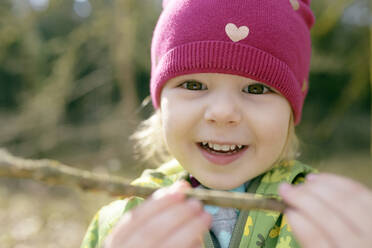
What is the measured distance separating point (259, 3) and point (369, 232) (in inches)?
28.7

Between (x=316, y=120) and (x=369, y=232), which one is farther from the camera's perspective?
(x=316, y=120)

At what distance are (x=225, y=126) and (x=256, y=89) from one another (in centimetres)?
17

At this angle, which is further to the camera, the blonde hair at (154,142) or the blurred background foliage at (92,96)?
the blurred background foliage at (92,96)

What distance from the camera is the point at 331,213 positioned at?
2.10ft

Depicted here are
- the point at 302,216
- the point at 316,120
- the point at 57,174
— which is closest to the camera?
the point at 57,174

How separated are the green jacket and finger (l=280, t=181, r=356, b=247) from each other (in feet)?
0.73

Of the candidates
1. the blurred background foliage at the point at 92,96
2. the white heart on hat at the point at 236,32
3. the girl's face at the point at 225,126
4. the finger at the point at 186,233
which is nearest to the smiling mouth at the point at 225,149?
the girl's face at the point at 225,126

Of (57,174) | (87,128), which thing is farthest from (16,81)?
(57,174)

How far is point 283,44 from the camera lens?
115cm

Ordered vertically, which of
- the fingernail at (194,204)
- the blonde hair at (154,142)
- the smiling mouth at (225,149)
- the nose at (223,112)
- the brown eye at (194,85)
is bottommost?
the blonde hair at (154,142)

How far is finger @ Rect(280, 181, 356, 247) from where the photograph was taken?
63 centimetres

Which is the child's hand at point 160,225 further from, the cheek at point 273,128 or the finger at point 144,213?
the cheek at point 273,128

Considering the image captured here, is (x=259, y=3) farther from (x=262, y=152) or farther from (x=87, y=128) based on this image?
(x=87, y=128)

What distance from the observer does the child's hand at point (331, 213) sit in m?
0.63
